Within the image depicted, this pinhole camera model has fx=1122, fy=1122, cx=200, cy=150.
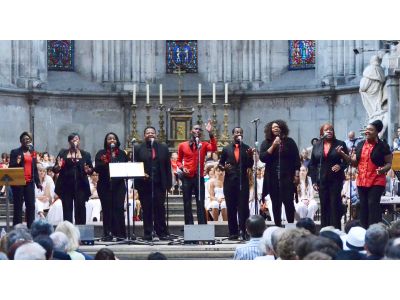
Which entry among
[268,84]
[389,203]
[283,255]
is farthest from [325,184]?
[268,84]

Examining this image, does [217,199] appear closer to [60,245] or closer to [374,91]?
[374,91]

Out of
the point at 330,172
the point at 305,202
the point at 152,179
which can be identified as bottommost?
the point at 305,202

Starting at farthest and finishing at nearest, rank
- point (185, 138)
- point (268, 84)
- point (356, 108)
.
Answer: point (268, 84), point (356, 108), point (185, 138)

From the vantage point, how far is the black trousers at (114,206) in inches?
635

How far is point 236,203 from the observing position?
52.6ft

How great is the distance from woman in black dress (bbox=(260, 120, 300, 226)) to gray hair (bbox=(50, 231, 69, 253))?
566 centimetres

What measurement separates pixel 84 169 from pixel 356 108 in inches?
562

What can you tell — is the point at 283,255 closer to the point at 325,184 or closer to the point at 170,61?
the point at 325,184

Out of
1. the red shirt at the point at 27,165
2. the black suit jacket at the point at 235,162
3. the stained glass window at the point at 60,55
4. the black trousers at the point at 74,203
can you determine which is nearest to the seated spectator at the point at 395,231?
the black suit jacket at the point at 235,162

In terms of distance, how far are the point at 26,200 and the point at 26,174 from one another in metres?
0.44

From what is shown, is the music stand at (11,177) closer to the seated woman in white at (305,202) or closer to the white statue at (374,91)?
the seated woman in white at (305,202)

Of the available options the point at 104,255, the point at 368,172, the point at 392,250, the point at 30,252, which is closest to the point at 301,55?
the point at 368,172

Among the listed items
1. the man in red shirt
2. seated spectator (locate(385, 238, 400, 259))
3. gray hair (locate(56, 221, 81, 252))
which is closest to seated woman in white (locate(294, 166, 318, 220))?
the man in red shirt

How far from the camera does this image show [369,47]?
92.6 feet
